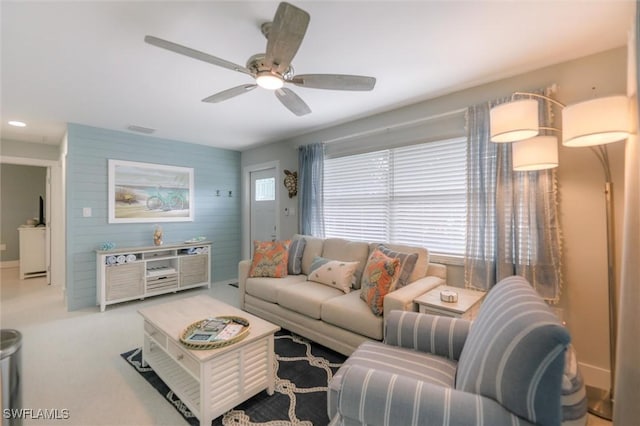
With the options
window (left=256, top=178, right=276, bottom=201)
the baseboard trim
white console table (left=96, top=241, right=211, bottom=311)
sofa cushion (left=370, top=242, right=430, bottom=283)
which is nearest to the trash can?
sofa cushion (left=370, top=242, right=430, bottom=283)

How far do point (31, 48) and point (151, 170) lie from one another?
2.48 metres

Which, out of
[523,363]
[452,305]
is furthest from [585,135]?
[523,363]

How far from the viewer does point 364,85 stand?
1.88 meters

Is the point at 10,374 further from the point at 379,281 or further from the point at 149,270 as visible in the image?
the point at 149,270

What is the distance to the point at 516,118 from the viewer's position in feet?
5.80

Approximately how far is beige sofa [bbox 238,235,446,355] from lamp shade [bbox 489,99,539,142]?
125 centimetres

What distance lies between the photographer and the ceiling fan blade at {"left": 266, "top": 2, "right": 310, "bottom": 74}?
1227 mm

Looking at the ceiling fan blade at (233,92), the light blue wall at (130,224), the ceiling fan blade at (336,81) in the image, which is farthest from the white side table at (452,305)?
the light blue wall at (130,224)

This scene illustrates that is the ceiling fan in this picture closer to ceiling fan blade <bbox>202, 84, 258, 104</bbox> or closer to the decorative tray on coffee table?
ceiling fan blade <bbox>202, 84, 258, 104</bbox>

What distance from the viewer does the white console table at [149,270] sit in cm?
364

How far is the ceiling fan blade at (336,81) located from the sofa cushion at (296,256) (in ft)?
6.89

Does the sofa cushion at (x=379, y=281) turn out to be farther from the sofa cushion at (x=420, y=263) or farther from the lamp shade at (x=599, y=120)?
the lamp shade at (x=599, y=120)

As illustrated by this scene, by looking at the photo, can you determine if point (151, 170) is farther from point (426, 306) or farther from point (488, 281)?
point (488, 281)

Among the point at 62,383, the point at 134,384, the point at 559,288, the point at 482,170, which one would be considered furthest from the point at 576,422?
the point at 62,383
